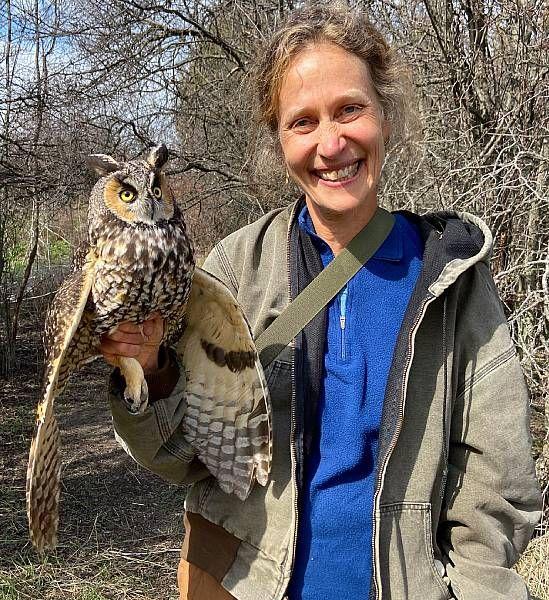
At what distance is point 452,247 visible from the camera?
1539mm

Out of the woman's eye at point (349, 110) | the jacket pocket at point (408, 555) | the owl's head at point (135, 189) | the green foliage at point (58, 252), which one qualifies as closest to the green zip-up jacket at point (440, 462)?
the jacket pocket at point (408, 555)

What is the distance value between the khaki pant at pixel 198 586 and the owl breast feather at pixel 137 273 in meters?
0.63

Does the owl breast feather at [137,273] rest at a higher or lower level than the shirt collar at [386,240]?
lower

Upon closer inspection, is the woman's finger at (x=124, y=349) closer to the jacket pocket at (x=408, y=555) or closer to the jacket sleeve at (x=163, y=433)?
the jacket sleeve at (x=163, y=433)

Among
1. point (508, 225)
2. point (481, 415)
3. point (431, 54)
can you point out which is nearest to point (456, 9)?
point (431, 54)

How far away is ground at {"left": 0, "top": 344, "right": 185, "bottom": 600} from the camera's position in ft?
11.8

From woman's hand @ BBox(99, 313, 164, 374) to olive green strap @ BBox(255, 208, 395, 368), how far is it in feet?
0.82

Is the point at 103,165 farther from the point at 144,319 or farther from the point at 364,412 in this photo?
the point at 364,412

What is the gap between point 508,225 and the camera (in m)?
4.23

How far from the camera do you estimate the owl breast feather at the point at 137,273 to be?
5.29 ft

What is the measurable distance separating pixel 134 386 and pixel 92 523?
3.27 m

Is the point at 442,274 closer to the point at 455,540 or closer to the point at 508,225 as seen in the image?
the point at 455,540

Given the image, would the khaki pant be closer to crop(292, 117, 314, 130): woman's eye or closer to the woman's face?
the woman's face

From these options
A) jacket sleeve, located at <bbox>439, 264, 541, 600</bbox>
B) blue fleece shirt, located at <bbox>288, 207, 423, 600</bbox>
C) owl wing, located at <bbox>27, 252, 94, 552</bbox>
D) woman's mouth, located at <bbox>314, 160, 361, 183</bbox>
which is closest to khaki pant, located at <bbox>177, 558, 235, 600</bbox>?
blue fleece shirt, located at <bbox>288, 207, 423, 600</bbox>
